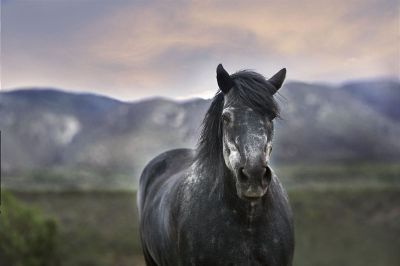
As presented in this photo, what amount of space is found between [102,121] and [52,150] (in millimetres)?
6467

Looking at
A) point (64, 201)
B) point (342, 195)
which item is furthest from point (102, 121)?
point (342, 195)

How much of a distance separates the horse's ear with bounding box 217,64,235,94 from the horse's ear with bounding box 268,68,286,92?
1.20 ft

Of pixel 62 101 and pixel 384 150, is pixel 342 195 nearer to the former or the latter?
pixel 384 150

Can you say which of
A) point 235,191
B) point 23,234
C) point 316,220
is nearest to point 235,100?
point 235,191

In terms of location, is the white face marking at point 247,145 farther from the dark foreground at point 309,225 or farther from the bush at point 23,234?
the dark foreground at point 309,225

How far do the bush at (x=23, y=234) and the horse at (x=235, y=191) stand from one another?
1231 centimetres

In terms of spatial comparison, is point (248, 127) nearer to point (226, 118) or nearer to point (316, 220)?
point (226, 118)

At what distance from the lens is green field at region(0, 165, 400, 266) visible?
18688 mm

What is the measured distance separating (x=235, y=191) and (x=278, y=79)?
1040mm

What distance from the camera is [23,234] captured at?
15781 mm

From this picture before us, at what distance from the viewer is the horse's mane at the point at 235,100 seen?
3.63 meters

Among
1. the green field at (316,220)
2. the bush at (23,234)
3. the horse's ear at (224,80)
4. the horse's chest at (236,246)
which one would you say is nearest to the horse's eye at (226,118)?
the horse's ear at (224,80)

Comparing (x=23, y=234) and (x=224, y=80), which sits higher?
(x=224, y=80)

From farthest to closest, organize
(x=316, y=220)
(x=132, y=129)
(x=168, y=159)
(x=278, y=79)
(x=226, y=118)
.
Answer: (x=132, y=129) < (x=316, y=220) < (x=168, y=159) < (x=278, y=79) < (x=226, y=118)
